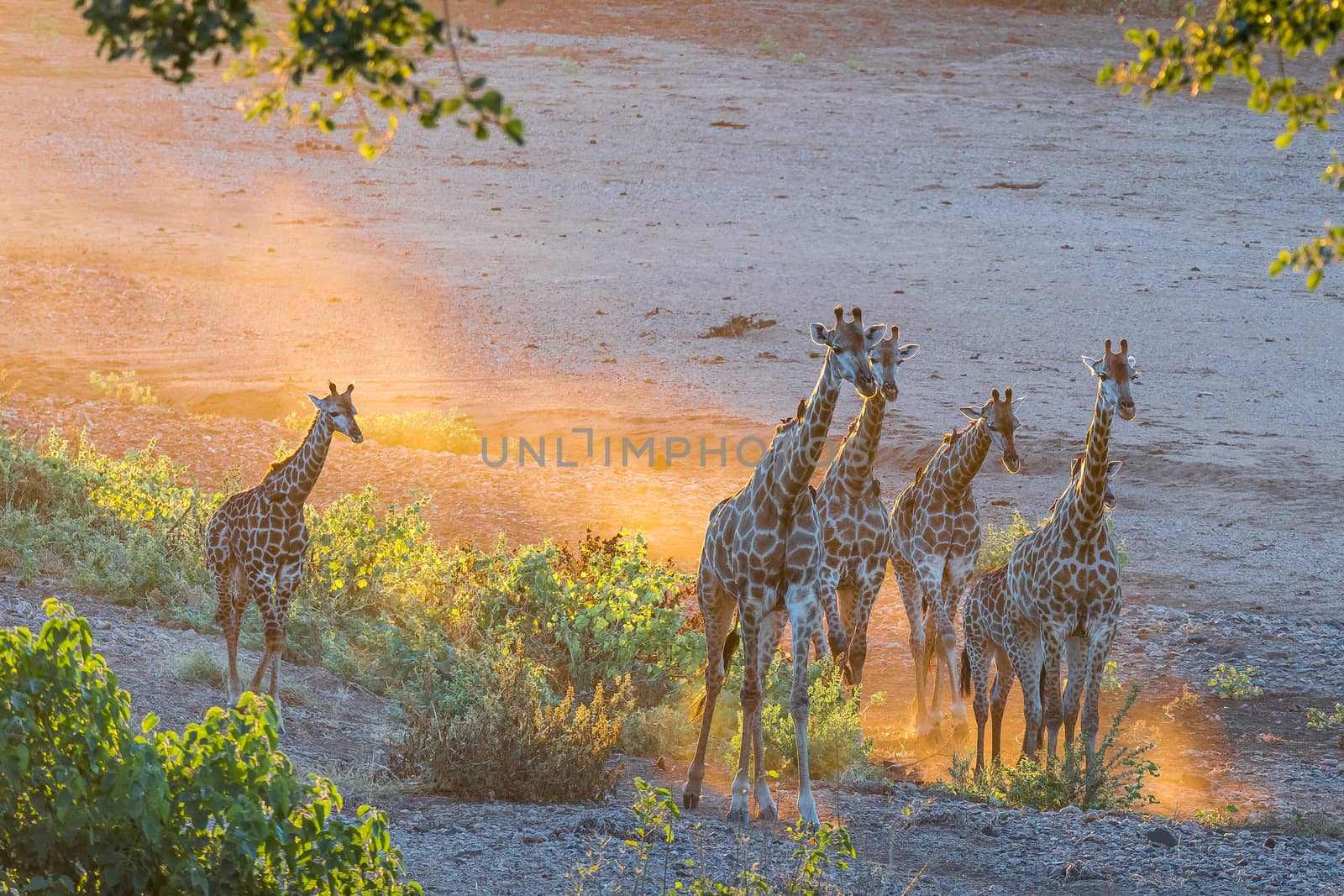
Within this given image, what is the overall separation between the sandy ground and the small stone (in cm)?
328

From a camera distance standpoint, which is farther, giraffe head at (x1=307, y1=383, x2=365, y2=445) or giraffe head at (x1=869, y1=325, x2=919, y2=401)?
giraffe head at (x1=307, y1=383, x2=365, y2=445)

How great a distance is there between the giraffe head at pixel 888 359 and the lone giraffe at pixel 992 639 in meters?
1.40

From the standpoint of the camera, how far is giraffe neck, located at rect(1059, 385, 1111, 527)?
8.23m

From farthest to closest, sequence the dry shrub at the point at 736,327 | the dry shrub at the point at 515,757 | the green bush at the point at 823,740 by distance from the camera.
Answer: the dry shrub at the point at 736,327 < the green bush at the point at 823,740 < the dry shrub at the point at 515,757

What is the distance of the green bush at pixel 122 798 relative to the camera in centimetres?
420

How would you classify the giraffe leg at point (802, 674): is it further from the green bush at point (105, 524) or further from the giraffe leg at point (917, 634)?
the green bush at point (105, 524)

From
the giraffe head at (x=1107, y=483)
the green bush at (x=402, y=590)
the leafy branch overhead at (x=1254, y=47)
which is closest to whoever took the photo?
the leafy branch overhead at (x=1254, y=47)

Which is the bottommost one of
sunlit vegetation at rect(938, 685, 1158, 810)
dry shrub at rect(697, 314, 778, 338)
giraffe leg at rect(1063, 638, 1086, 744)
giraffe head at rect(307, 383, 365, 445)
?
sunlit vegetation at rect(938, 685, 1158, 810)

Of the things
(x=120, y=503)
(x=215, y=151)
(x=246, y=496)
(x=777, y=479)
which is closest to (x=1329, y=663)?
(x=777, y=479)

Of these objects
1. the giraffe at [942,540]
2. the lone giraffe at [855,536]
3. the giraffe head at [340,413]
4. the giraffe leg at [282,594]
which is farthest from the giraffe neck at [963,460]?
the giraffe leg at [282,594]

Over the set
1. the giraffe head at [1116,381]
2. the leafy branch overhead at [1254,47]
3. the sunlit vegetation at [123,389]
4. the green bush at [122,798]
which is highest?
the leafy branch overhead at [1254,47]

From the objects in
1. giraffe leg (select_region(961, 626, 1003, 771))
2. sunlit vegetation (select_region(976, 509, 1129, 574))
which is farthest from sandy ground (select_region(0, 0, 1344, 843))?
giraffe leg (select_region(961, 626, 1003, 771))

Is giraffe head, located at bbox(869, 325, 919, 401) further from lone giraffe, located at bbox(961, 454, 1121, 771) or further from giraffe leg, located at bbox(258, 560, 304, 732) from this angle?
giraffe leg, located at bbox(258, 560, 304, 732)

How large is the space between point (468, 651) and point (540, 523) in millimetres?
3831
